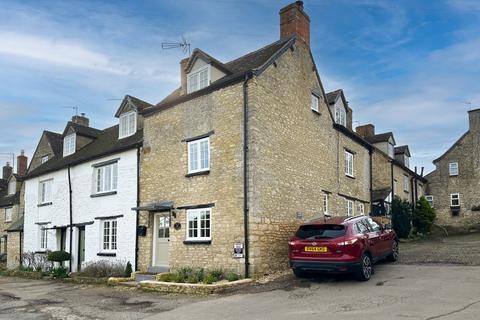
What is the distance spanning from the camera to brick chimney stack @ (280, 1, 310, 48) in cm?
1914

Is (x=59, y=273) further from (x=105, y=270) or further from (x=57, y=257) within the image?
(x=105, y=270)

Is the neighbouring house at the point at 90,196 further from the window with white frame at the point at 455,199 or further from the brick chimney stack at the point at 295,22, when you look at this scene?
the window with white frame at the point at 455,199

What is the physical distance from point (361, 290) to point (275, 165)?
236 inches

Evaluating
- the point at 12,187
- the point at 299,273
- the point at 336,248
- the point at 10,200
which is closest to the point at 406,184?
the point at 299,273

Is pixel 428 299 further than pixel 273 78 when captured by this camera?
No

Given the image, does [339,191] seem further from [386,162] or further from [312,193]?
[386,162]

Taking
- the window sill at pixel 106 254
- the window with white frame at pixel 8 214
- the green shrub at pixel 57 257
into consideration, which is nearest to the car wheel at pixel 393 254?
the window sill at pixel 106 254

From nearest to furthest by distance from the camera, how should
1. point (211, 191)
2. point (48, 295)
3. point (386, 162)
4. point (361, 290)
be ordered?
point (361, 290), point (48, 295), point (211, 191), point (386, 162)

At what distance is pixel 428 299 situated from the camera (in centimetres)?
1017

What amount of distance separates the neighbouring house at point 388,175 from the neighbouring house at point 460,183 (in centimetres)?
153

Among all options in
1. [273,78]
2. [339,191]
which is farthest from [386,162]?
[273,78]

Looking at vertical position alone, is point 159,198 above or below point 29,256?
above

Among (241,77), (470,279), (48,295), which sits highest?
(241,77)

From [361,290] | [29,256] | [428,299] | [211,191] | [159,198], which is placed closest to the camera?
[428,299]
